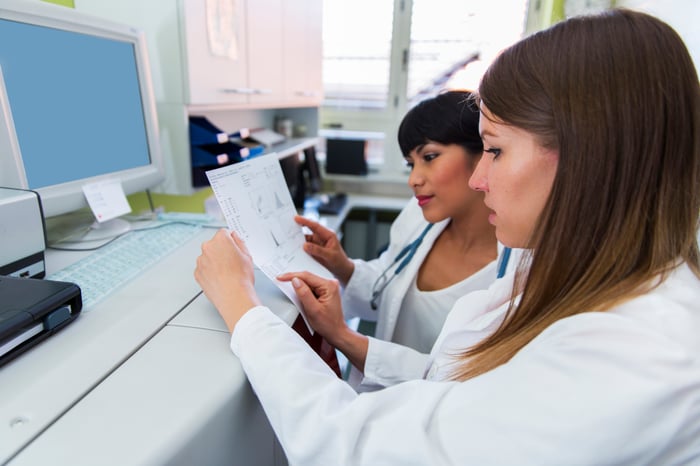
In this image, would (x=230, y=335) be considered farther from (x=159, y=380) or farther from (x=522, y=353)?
(x=522, y=353)

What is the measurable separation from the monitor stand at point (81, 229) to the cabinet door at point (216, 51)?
44 centimetres

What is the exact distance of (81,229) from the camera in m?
1.11

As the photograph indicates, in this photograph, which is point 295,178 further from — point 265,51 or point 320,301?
point 320,301

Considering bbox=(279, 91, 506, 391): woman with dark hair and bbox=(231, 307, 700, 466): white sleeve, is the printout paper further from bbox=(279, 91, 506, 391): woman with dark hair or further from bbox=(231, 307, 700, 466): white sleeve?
bbox=(231, 307, 700, 466): white sleeve

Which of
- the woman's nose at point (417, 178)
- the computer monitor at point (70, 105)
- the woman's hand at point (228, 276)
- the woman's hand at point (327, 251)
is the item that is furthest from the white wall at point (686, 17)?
the computer monitor at point (70, 105)

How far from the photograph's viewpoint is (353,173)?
3066 millimetres

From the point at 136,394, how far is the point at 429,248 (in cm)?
87

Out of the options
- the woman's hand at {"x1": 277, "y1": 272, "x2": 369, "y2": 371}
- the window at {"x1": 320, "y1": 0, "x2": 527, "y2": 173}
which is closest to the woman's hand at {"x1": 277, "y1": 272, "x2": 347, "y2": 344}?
the woman's hand at {"x1": 277, "y1": 272, "x2": 369, "y2": 371}

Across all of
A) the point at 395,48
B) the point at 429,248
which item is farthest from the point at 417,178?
the point at 395,48

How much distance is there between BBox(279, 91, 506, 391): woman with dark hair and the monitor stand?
50cm

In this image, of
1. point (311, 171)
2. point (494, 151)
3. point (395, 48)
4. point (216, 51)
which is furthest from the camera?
point (395, 48)

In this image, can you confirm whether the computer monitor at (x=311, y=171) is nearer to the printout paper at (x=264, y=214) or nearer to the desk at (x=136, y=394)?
the printout paper at (x=264, y=214)

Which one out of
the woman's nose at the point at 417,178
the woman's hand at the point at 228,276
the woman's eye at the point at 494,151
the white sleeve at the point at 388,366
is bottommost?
the white sleeve at the point at 388,366

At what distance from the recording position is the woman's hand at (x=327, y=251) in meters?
1.12
